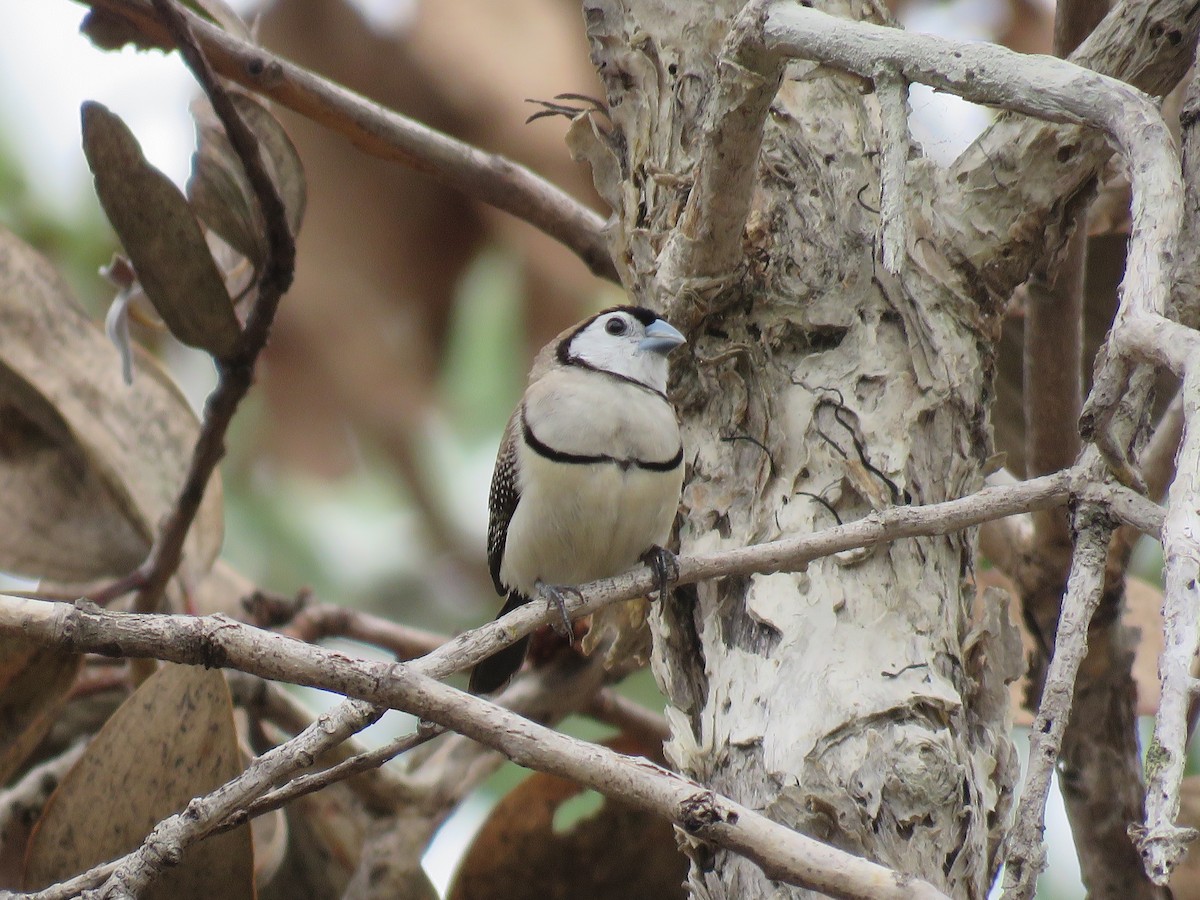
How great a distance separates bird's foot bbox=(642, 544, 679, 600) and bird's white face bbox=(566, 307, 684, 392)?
0.40m

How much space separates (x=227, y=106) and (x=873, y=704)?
208 cm

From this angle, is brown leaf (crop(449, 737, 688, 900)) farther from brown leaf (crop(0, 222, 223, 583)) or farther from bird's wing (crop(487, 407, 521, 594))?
brown leaf (crop(0, 222, 223, 583))

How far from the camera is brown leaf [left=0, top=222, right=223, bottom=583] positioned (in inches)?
148

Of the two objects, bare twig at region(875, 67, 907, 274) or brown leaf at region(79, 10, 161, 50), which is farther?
brown leaf at region(79, 10, 161, 50)

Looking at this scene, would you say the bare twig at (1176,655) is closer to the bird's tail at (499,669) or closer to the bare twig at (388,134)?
the bird's tail at (499,669)

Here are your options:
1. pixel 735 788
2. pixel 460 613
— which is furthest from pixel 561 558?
pixel 460 613

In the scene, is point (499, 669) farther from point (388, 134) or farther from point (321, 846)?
point (388, 134)

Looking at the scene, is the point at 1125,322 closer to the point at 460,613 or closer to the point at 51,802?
the point at 51,802

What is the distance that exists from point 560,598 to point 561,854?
1457mm

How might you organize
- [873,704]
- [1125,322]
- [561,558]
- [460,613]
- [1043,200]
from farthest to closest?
[460,613]
[561,558]
[1043,200]
[873,704]
[1125,322]

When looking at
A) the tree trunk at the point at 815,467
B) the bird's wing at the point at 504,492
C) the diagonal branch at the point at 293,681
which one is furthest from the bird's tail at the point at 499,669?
the diagonal branch at the point at 293,681

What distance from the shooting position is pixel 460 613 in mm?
6910

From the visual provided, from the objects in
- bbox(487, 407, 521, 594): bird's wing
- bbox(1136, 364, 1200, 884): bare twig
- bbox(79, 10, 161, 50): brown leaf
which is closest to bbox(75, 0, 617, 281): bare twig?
bbox(79, 10, 161, 50): brown leaf

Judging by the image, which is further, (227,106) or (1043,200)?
(227,106)
